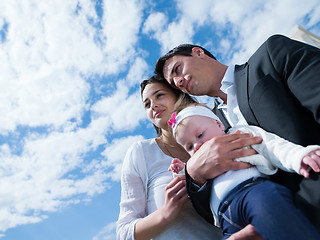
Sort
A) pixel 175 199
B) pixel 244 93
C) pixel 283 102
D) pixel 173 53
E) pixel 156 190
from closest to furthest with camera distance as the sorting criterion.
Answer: pixel 283 102, pixel 244 93, pixel 175 199, pixel 156 190, pixel 173 53

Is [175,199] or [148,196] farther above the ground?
[148,196]

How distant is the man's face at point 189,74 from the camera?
372 cm

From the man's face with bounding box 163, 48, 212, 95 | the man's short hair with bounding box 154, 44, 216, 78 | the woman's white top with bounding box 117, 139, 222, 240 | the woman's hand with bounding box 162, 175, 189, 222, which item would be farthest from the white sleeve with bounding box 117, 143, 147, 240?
the man's short hair with bounding box 154, 44, 216, 78

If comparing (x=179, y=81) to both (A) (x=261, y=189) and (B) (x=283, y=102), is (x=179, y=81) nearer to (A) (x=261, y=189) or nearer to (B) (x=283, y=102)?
(B) (x=283, y=102)

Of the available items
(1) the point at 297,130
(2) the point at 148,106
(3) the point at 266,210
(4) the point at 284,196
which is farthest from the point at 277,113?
(2) the point at 148,106

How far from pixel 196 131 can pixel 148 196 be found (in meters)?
1.14

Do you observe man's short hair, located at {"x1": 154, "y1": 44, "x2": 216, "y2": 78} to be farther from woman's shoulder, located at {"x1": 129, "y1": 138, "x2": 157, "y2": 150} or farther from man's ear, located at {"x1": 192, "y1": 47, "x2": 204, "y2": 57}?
woman's shoulder, located at {"x1": 129, "y1": 138, "x2": 157, "y2": 150}

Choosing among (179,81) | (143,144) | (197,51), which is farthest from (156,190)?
(197,51)

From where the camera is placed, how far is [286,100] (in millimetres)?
2250

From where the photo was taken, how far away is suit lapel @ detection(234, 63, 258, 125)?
8.42ft

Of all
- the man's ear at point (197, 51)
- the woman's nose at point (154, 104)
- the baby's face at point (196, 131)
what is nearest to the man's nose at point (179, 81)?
the woman's nose at point (154, 104)

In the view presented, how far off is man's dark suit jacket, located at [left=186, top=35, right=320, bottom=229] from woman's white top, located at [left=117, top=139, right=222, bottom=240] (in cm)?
36

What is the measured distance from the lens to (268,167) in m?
2.20

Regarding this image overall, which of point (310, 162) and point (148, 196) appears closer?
point (310, 162)
